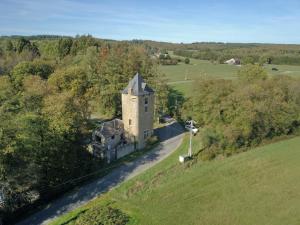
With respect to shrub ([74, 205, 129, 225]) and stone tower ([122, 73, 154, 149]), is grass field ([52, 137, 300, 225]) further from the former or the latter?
stone tower ([122, 73, 154, 149])

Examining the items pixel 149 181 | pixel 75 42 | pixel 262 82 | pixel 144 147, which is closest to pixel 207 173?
pixel 149 181

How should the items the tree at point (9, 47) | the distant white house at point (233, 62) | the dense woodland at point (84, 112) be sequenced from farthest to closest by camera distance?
the distant white house at point (233, 62), the tree at point (9, 47), the dense woodland at point (84, 112)

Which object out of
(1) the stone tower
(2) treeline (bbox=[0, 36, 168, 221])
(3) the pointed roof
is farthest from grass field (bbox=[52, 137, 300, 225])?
(3) the pointed roof

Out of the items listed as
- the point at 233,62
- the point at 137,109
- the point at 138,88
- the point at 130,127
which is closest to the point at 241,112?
the point at 137,109

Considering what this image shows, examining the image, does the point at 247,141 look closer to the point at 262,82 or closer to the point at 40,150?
the point at 262,82

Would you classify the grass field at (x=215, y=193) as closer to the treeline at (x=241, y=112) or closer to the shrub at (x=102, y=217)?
the shrub at (x=102, y=217)

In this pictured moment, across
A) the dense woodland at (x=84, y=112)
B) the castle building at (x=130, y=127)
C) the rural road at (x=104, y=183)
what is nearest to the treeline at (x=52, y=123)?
the dense woodland at (x=84, y=112)
